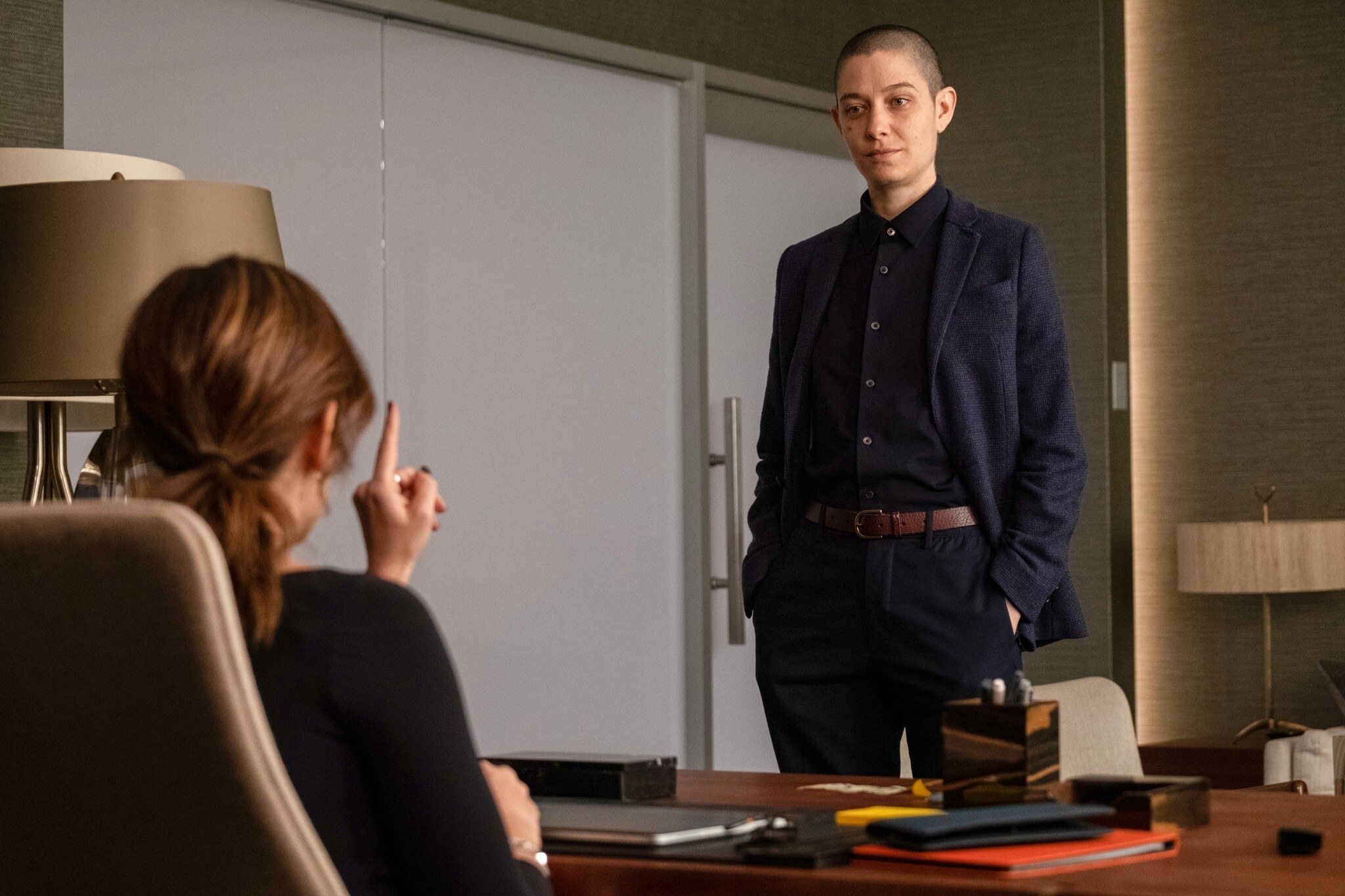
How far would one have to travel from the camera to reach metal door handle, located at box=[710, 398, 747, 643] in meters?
4.68

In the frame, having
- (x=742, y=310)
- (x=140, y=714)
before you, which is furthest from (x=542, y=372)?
(x=140, y=714)

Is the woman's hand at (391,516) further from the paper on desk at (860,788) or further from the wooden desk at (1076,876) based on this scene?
the paper on desk at (860,788)

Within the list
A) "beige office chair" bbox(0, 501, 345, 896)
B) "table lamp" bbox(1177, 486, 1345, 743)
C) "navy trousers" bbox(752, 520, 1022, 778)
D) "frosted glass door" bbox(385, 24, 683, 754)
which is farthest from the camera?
"table lamp" bbox(1177, 486, 1345, 743)

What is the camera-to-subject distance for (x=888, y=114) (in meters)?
2.49

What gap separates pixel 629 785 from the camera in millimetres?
1663

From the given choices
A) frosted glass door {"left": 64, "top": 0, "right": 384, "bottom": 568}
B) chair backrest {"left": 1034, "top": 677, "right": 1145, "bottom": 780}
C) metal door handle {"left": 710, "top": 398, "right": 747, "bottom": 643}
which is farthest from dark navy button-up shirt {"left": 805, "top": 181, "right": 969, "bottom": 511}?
metal door handle {"left": 710, "top": 398, "right": 747, "bottom": 643}

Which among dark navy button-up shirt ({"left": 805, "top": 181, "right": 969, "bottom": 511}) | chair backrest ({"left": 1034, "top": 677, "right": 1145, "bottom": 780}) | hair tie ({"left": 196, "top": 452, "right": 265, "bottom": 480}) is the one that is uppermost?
dark navy button-up shirt ({"left": 805, "top": 181, "right": 969, "bottom": 511})

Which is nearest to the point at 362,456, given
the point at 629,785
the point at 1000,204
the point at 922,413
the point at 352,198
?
the point at 352,198

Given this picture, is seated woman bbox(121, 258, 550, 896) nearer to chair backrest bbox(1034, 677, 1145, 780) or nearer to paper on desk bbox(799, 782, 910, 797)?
paper on desk bbox(799, 782, 910, 797)

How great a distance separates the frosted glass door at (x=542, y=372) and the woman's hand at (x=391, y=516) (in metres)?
2.50

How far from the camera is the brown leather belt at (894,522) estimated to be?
2406 millimetres

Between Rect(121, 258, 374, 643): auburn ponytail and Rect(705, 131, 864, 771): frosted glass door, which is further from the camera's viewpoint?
Rect(705, 131, 864, 771): frosted glass door

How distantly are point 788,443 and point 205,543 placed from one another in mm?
1681

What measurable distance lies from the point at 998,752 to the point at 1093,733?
1143 mm
